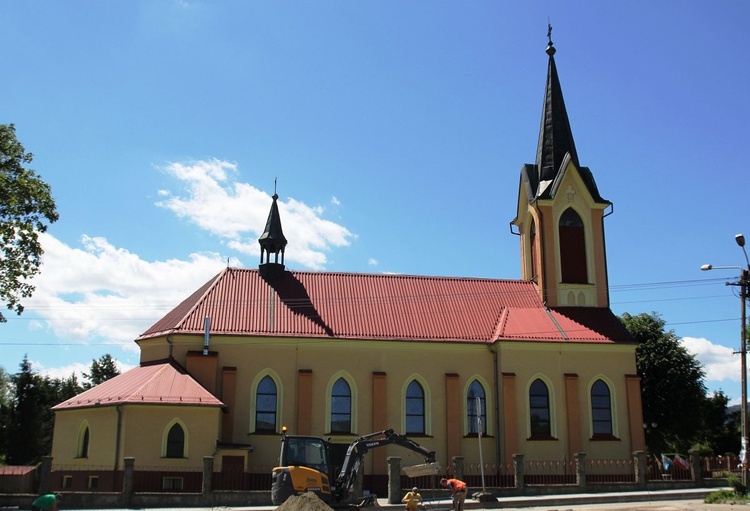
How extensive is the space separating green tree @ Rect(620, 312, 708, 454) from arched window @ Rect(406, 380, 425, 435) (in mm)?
16933

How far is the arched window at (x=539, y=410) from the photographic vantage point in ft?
100

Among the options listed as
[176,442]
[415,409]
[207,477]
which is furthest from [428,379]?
[207,477]

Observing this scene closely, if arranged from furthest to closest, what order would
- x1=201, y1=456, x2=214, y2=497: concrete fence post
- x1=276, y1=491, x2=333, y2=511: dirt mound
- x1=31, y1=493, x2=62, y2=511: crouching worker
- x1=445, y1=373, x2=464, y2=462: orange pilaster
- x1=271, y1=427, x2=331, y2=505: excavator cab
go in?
1. x1=445, y1=373, x2=464, y2=462: orange pilaster
2. x1=201, y1=456, x2=214, y2=497: concrete fence post
3. x1=271, y1=427, x2=331, y2=505: excavator cab
4. x1=276, y1=491, x2=333, y2=511: dirt mound
5. x1=31, y1=493, x2=62, y2=511: crouching worker

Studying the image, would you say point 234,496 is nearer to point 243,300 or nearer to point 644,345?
point 243,300

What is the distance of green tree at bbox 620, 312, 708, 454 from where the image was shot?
40.7 m

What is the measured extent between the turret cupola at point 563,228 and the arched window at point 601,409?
4.35 metres

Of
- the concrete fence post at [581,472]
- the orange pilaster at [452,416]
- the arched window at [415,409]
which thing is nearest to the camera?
the concrete fence post at [581,472]

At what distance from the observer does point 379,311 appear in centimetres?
3266

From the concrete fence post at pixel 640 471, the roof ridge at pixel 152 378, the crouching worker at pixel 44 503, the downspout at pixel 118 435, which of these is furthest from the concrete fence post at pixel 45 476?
the concrete fence post at pixel 640 471

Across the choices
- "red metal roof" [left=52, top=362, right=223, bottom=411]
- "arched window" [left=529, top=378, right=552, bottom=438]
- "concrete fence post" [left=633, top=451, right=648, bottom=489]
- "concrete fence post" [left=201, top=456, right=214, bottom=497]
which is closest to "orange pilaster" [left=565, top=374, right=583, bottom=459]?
"arched window" [left=529, top=378, right=552, bottom=438]

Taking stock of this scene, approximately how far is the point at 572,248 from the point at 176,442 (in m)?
20.4

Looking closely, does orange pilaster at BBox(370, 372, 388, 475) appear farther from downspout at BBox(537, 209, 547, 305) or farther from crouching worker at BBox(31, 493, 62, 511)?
crouching worker at BBox(31, 493, 62, 511)

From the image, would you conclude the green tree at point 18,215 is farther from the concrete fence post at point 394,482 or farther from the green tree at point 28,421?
the green tree at point 28,421

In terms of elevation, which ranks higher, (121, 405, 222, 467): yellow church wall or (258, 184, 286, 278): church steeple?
(258, 184, 286, 278): church steeple
